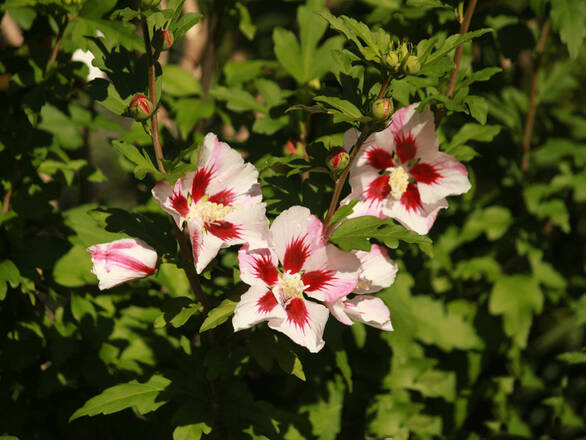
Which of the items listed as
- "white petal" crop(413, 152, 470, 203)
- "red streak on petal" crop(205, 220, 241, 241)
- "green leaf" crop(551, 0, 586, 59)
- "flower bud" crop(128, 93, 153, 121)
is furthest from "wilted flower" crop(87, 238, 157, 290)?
"green leaf" crop(551, 0, 586, 59)

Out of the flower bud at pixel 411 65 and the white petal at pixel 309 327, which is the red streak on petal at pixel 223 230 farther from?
the flower bud at pixel 411 65

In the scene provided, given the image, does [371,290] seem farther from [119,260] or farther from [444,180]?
[119,260]

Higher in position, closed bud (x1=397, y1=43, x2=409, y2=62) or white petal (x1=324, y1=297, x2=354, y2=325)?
closed bud (x1=397, y1=43, x2=409, y2=62)

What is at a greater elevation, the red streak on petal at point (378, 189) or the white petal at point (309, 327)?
the red streak on petal at point (378, 189)

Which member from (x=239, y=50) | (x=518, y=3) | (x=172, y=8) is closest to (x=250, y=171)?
(x=172, y=8)

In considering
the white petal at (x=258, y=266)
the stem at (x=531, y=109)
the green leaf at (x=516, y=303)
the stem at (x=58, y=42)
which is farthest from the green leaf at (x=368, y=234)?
the stem at (x=531, y=109)

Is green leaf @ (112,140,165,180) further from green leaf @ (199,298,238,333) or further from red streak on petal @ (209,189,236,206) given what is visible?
green leaf @ (199,298,238,333)

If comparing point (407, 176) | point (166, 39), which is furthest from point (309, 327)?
point (166, 39)
